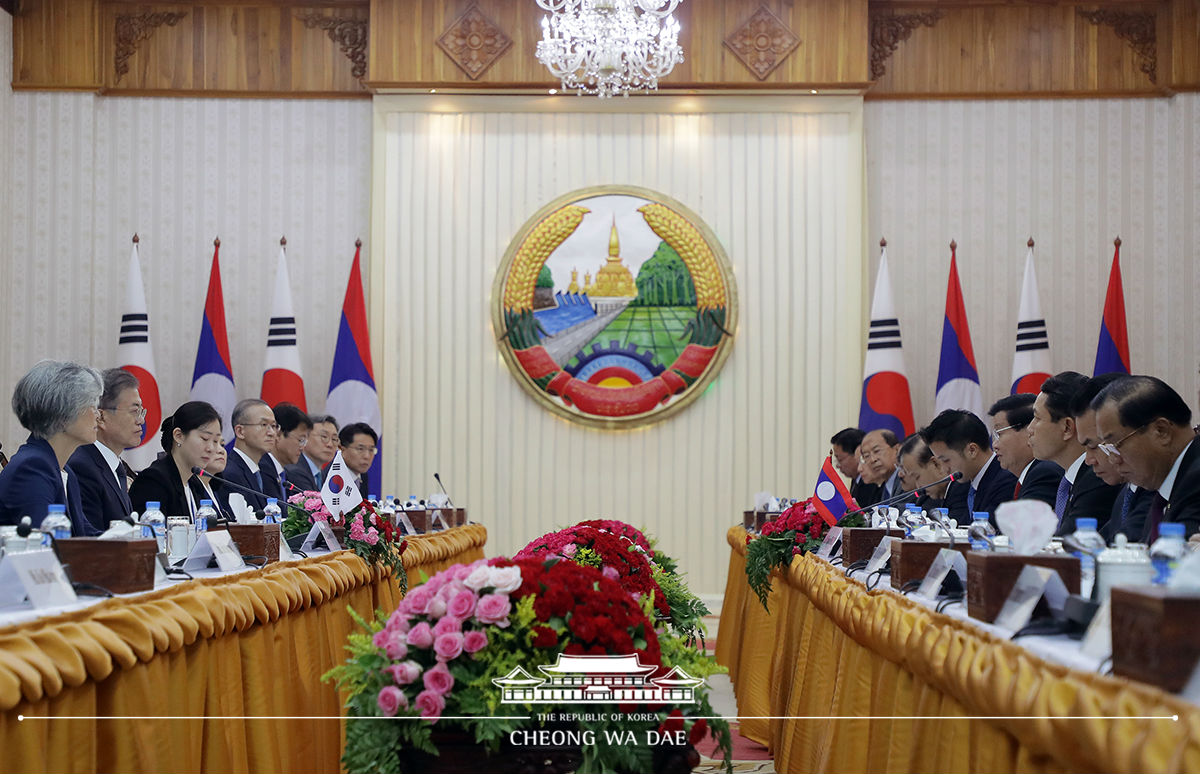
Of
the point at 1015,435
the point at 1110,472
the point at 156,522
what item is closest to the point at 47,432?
the point at 156,522

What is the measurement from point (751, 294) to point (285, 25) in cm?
375

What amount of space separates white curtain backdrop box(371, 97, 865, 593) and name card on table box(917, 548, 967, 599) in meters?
5.56

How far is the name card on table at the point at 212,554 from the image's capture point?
10.5 ft

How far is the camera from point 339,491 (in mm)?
4191

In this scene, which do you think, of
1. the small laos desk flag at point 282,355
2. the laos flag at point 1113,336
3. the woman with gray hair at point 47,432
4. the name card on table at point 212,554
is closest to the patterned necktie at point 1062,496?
the name card on table at point 212,554

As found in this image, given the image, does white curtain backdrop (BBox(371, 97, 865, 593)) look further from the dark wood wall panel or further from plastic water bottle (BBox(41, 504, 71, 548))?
A: plastic water bottle (BBox(41, 504, 71, 548))

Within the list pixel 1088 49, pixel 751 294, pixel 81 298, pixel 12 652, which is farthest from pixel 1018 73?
pixel 12 652

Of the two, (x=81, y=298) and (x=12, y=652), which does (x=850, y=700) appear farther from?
(x=81, y=298)

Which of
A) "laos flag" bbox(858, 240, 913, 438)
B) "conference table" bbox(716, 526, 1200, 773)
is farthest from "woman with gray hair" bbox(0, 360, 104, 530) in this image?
"laos flag" bbox(858, 240, 913, 438)

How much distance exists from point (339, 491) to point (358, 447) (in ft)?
10.00

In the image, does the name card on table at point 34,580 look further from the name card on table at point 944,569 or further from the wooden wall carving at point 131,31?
the wooden wall carving at point 131,31

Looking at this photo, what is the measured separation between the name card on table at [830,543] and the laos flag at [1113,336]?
4218mm

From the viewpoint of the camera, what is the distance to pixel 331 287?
8383 millimetres

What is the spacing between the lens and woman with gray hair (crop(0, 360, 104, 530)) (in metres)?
3.08
